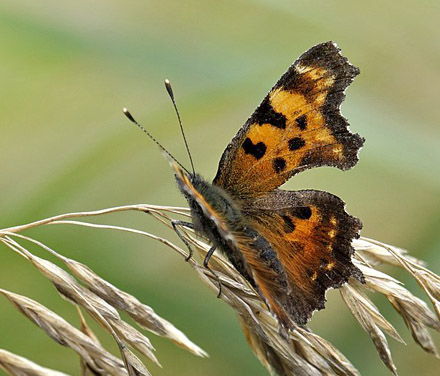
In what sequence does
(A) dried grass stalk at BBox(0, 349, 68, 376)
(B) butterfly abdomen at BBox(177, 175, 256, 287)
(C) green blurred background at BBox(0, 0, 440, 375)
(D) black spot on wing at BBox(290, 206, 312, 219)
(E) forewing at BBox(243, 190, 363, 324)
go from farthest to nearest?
(C) green blurred background at BBox(0, 0, 440, 375), (D) black spot on wing at BBox(290, 206, 312, 219), (E) forewing at BBox(243, 190, 363, 324), (B) butterfly abdomen at BBox(177, 175, 256, 287), (A) dried grass stalk at BBox(0, 349, 68, 376)

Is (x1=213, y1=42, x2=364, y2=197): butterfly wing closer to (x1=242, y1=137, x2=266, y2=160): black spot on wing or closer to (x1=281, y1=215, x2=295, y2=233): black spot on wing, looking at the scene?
(x1=242, y1=137, x2=266, y2=160): black spot on wing

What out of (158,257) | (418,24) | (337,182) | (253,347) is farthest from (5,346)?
(418,24)

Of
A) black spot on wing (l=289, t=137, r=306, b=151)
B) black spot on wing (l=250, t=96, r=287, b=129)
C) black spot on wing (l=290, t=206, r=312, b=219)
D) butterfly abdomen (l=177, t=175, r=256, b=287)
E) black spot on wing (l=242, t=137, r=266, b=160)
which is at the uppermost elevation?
black spot on wing (l=250, t=96, r=287, b=129)

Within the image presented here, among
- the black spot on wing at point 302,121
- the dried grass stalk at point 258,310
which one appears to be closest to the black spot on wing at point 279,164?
the black spot on wing at point 302,121

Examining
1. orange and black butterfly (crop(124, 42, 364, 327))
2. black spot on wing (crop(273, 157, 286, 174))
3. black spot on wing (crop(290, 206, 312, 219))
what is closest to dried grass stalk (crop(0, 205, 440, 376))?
orange and black butterfly (crop(124, 42, 364, 327))

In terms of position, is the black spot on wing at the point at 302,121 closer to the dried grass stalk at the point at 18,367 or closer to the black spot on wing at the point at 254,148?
the black spot on wing at the point at 254,148

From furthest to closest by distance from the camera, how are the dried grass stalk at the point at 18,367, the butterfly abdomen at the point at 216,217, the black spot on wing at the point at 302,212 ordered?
the black spot on wing at the point at 302,212 → the butterfly abdomen at the point at 216,217 → the dried grass stalk at the point at 18,367

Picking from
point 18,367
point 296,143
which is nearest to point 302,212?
point 296,143

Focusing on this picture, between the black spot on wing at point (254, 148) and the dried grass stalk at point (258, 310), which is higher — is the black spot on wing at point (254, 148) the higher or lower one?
the higher one
